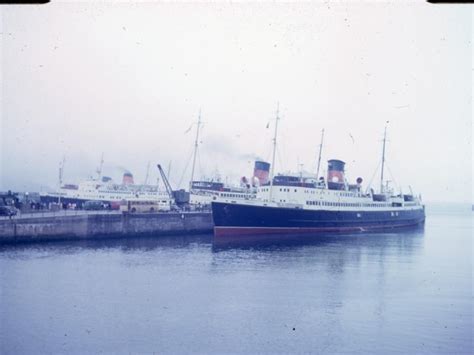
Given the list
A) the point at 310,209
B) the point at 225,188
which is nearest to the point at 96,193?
the point at 225,188

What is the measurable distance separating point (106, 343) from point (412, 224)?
51964 mm

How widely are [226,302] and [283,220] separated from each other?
899 inches

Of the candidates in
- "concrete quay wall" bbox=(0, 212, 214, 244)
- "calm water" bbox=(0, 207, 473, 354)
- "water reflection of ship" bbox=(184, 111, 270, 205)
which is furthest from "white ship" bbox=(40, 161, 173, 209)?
"calm water" bbox=(0, 207, 473, 354)

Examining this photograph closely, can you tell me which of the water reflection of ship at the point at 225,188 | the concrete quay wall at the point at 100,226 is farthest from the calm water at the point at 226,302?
the water reflection of ship at the point at 225,188

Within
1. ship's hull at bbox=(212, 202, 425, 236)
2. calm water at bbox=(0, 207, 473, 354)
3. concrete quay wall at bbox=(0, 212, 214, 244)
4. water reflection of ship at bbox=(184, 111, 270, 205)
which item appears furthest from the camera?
water reflection of ship at bbox=(184, 111, 270, 205)

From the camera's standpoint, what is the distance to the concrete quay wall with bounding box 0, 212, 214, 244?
2595 cm

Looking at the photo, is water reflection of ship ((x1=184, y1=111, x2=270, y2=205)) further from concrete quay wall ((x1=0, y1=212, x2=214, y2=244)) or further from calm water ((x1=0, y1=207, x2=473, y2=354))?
calm water ((x1=0, y1=207, x2=473, y2=354))

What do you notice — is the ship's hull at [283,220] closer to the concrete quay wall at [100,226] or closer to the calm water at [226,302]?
the concrete quay wall at [100,226]

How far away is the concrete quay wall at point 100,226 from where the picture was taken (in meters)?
26.0

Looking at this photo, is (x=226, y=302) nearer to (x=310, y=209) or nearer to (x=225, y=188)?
(x=310, y=209)

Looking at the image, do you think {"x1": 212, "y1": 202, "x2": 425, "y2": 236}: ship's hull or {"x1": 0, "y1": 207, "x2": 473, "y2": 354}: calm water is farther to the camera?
{"x1": 212, "y1": 202, "x2": 425, "y2": 236}: ship's hull

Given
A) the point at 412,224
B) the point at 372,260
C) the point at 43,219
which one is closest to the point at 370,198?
the point at 412,224

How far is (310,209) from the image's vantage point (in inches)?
1558

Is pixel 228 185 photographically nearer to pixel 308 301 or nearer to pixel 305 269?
pixel 305 269
